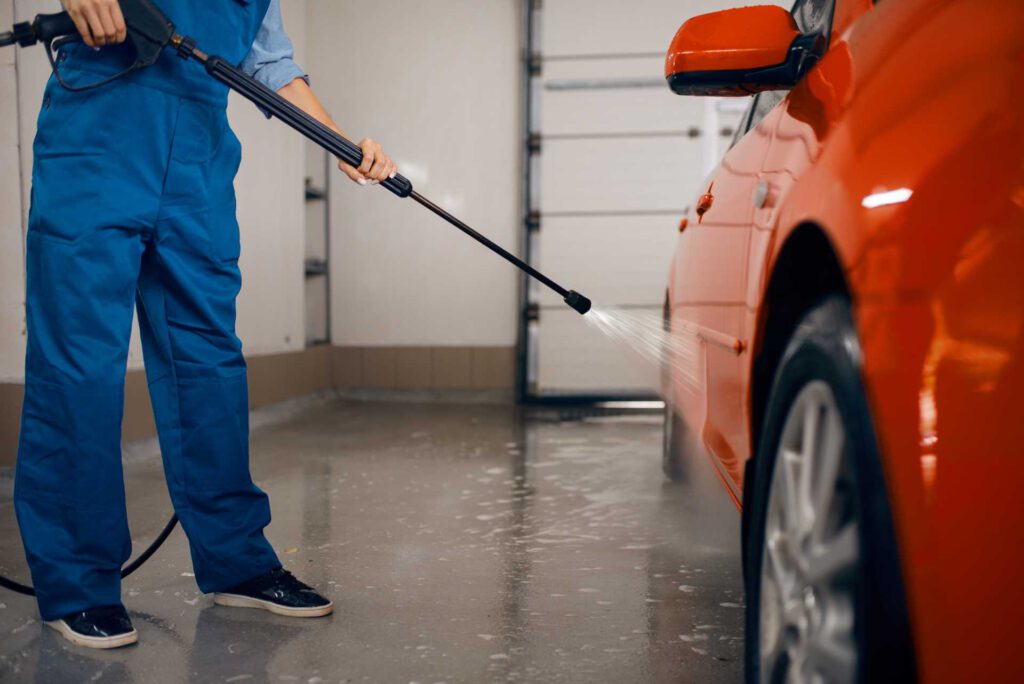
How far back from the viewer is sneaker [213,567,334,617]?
5.68 ft

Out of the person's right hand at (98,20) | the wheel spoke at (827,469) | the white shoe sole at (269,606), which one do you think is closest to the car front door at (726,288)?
the wheel spoke at (827,469)

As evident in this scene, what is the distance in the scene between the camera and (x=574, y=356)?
5652mm

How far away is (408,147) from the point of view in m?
5.83

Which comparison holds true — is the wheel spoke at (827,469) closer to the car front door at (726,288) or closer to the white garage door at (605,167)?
the car front door at (726,288)

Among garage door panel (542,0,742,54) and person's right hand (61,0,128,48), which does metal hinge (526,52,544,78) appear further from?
person's right hand (61,0,128,48)

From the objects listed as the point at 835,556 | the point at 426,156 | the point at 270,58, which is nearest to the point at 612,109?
the point at 426,156

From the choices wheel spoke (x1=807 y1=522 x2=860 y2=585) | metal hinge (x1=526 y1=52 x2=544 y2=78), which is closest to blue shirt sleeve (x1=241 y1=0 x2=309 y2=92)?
wheel spoke (x1=807 y1=522 x2=860 y2=585)

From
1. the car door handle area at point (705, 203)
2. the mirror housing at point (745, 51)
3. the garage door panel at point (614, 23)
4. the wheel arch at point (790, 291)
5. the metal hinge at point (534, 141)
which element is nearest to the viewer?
the wheel arch at point (790, 291)

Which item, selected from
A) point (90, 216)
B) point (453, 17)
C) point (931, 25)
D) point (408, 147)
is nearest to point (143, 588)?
point (90, 216)

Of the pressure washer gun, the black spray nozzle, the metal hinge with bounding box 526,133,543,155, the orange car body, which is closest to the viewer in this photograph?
the orange car body

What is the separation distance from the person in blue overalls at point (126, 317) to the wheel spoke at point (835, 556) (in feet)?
3.76

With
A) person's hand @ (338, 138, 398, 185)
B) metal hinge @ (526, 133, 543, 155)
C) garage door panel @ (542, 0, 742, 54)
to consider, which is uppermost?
garage door panel @ (542, 0, 742, 54)

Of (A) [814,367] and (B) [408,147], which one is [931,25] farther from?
(B) [408,147]

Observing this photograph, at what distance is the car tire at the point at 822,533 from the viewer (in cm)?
75
